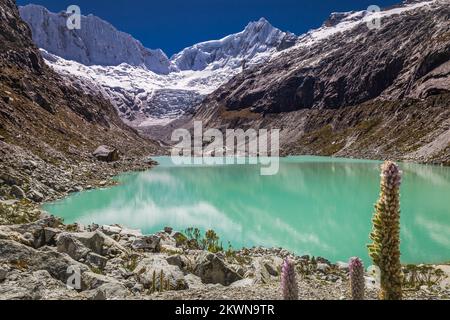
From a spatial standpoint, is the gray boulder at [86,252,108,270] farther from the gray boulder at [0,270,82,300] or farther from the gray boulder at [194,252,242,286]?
the gray boulder at [194,252,242,286]

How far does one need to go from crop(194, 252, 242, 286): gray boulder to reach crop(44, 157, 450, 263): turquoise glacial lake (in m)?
9.65

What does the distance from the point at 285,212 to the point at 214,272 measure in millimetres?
23452

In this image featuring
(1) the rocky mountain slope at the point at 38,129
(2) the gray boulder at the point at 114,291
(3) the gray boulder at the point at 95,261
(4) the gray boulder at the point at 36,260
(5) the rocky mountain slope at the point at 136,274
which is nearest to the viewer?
(5) the rocky mountain slope at the point at 136,274

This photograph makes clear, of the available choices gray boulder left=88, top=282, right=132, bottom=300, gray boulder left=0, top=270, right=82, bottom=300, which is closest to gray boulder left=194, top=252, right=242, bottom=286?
gray boulder left=88, top=282, right=132, bottom=300

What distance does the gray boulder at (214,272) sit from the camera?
15.3 m

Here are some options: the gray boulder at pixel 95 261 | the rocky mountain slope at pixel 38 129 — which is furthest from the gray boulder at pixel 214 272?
the rocky mountain slope at pixel 38 129

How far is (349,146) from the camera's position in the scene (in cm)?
15888

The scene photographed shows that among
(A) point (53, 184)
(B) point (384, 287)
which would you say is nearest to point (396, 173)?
(B) point (384, 287)

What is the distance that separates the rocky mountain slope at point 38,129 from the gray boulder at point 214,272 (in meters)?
25.1

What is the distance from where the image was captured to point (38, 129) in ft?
259

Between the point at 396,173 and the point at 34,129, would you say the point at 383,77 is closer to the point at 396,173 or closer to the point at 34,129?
the point at 34,129

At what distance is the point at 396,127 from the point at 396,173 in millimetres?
156287

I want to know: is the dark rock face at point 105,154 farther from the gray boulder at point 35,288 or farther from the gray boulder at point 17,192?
the gray boulder at point 35,288
